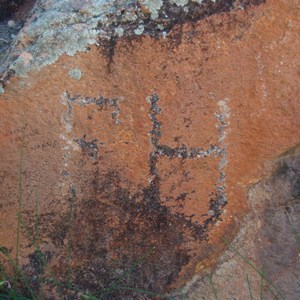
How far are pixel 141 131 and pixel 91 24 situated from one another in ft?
0.93

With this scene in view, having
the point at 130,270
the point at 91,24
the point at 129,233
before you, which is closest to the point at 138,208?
the point at 129,233

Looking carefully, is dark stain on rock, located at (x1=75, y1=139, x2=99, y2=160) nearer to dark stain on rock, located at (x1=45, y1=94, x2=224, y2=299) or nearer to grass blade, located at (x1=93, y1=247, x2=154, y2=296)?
dark stain on rock, located at (x1=45, y1=94, x2=224, y2=299)

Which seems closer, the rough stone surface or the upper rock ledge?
the upper rock ledge

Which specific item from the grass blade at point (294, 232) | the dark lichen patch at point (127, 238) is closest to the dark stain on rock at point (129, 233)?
the dark lichen patch at point (127, 238)

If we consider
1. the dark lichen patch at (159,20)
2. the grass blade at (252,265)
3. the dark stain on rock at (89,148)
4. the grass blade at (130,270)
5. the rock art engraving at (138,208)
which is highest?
the dark lichen patch at (159,20)

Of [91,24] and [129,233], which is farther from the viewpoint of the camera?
[129,233]

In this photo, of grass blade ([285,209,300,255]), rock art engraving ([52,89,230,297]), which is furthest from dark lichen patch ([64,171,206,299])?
grass blade ([285,209,300,255])

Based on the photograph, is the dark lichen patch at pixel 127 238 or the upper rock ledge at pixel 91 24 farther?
the dark lichen patch at pixel 127 238

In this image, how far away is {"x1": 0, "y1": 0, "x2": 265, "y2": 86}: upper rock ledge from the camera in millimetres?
1383

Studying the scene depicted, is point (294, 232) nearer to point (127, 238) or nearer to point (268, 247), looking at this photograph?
point (268, 247)

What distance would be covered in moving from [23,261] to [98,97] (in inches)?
19.1

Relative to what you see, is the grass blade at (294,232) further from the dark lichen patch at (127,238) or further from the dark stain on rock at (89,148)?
the dark stain on rock at (89,148)

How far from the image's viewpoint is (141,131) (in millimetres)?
1474

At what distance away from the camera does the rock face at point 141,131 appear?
140cm
